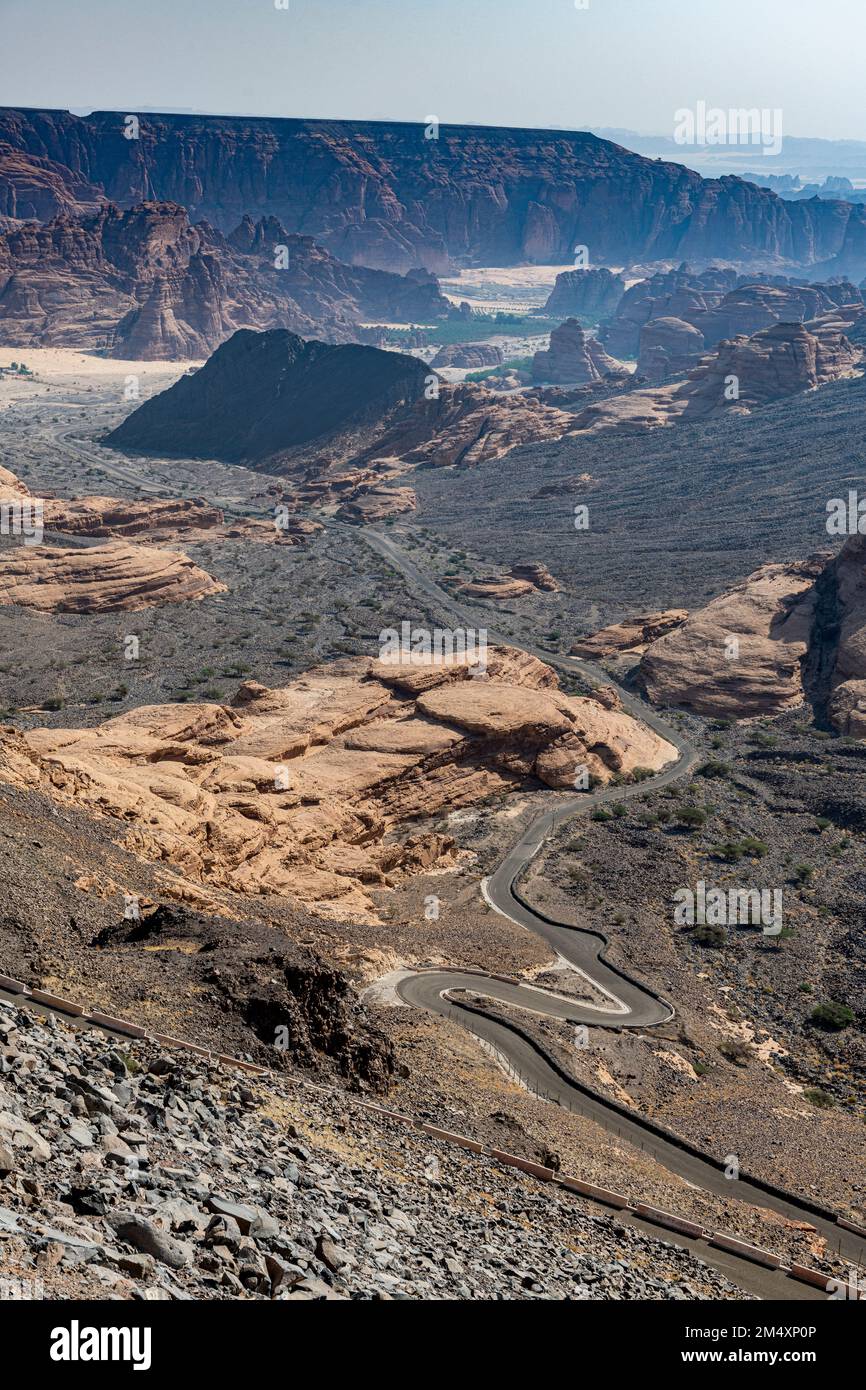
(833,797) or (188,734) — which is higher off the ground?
(188,734)

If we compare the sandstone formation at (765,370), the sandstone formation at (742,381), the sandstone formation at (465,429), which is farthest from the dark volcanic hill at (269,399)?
the sandstone formation at (765,370)

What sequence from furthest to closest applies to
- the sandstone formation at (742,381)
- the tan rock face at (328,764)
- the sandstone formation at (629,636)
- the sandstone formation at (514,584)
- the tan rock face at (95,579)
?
1. the sandstone formation at (742,381)
2. the sandstone formation at (514,584)
3. the tan rock face at (95,579)
4. the sandstone formation at (629,636)
5. the tan rock face at (328,764)

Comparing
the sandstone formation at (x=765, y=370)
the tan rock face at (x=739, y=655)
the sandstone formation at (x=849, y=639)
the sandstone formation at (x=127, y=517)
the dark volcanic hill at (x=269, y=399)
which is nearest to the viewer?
the sandstone formation at (x=849, y=639)

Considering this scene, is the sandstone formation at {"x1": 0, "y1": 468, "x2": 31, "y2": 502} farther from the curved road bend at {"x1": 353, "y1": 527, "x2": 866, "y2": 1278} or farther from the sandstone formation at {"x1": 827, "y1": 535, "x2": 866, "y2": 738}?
the sandstone formation at {"x1": 827, "y1": 535, "x2": 866, "y2": 738}

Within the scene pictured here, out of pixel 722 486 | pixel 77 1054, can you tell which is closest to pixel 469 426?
pixel 722 486

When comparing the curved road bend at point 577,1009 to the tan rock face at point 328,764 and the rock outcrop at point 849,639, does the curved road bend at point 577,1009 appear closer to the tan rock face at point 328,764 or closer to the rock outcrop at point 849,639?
the tan rock face at point 328,764

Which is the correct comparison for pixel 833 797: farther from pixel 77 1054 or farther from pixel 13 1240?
pixel 13 1240

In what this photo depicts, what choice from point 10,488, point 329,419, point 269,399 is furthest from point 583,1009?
point 269,399

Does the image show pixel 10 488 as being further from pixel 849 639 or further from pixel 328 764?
pixel 849 639
